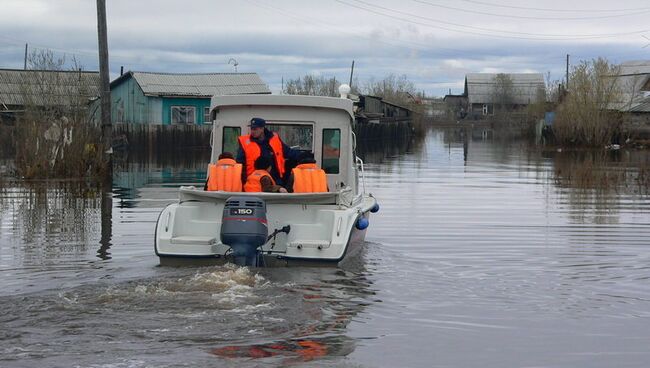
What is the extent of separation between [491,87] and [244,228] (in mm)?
123197

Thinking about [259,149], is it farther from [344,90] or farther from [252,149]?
[344,90]

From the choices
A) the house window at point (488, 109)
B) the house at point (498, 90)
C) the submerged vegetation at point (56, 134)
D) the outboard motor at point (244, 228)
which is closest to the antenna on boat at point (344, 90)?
the outboard motor at point (244, 228)

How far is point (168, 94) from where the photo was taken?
1983 inches

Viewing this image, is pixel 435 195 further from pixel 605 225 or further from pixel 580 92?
pixel 580 92

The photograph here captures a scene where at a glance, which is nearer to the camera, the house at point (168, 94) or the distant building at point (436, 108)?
the house at point (168, 94)

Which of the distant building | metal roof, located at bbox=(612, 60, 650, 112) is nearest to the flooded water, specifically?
metal roof, located at bbox=(612, 60, 650, 112)

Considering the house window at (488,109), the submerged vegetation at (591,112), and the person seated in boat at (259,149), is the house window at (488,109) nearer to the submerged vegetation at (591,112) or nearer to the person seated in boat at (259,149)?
the submerged vegetation at (591,112)

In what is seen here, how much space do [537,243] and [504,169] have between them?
62.6 ft

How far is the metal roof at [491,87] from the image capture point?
12950 cm

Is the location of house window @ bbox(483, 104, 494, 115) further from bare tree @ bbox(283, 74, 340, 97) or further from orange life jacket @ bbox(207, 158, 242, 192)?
orange life jacket @ bbox(207, 158, 242, 192)

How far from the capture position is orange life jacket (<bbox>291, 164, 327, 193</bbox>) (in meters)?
12.7

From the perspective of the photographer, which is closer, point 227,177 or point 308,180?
point 227,177

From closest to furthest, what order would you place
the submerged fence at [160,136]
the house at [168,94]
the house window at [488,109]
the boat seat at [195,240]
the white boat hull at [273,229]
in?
the white boat hull at [273,229]
the boat seat at [195,240]
the submerged fence at [160,136]
the house at [168,94]
the house window at [488,109]

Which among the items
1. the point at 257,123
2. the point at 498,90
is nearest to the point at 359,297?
the point at 257,123
